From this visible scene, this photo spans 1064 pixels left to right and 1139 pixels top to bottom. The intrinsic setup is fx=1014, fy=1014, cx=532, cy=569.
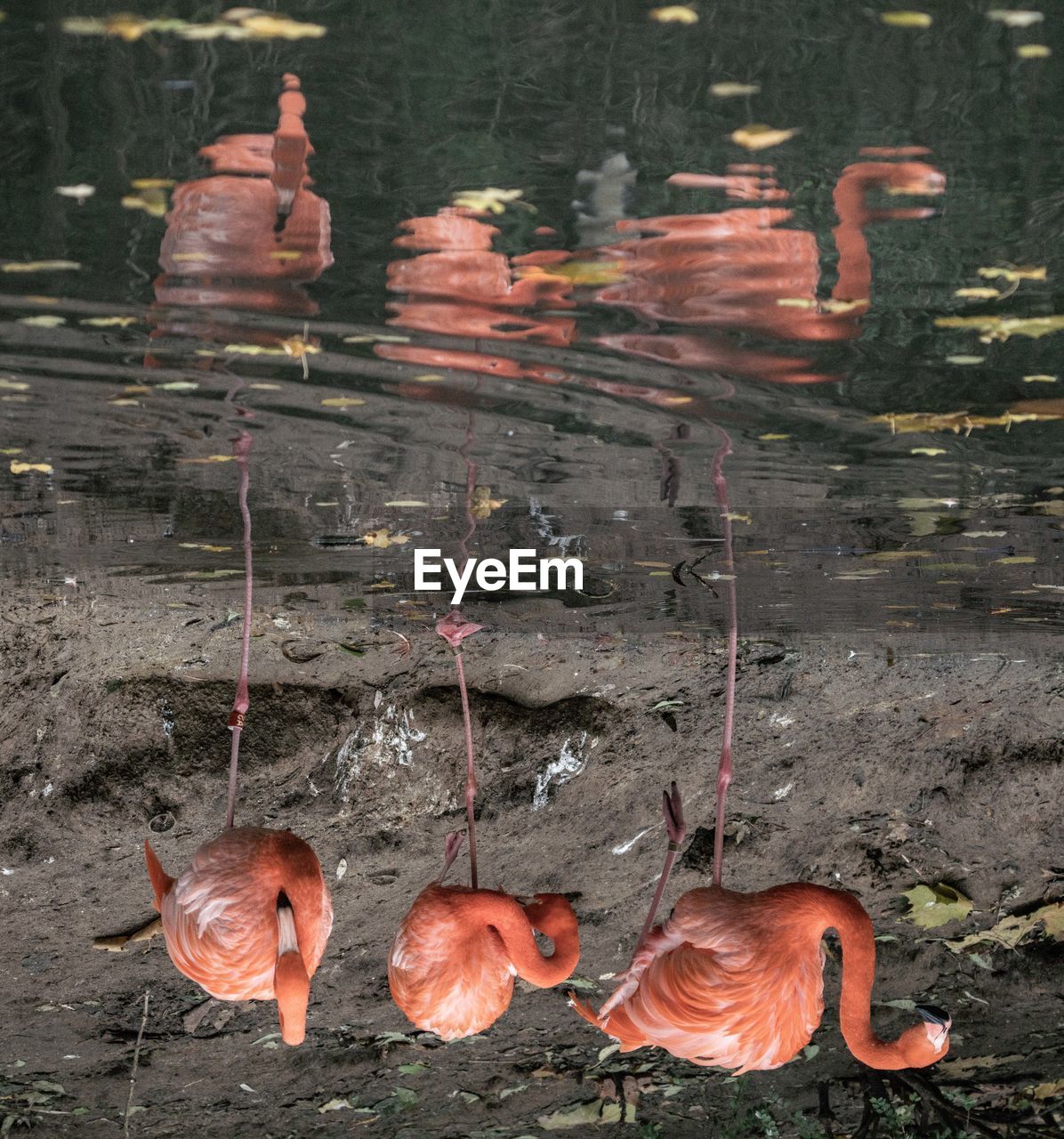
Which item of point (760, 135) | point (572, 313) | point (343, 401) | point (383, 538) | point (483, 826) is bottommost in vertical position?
point (483, 826)

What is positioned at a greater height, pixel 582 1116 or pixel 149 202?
pixel 149 202

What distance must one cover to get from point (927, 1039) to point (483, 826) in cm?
106

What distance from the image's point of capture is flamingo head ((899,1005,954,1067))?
1161 millimetres

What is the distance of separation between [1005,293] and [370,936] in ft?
6.13

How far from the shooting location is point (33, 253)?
2.06 ft

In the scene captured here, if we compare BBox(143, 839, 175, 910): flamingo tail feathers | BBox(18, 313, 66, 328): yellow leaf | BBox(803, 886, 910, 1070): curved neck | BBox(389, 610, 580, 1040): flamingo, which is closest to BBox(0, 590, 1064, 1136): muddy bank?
BBox(143, 839, 175, 910): flamingo tail feathers

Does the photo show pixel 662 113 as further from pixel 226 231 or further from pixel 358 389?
pixel 358 389

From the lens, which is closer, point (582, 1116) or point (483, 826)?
point (483, 826)

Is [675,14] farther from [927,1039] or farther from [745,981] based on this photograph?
[927,1039]

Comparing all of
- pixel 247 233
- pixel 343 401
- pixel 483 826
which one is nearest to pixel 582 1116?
pixel 483 826

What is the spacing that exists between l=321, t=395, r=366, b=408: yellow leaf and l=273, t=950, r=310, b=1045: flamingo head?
641mm

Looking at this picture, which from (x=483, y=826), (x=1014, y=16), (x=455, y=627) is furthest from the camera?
(x=483, y=826)

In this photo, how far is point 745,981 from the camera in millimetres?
1110

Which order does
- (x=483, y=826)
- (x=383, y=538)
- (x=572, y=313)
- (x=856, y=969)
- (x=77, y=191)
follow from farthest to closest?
(x=483, y=826)
(x=383, y=538)
(x=856, y=969)
(x=572, y=313)
(x=77, y=191)
